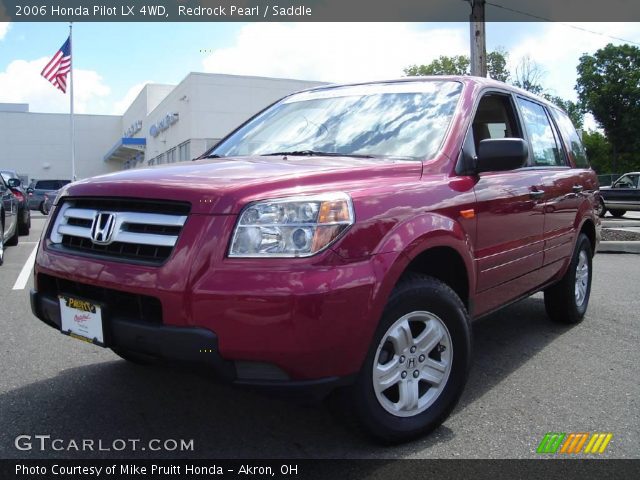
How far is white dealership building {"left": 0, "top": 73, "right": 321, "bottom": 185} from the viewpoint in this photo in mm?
30109

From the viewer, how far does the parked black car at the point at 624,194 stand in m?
20.2

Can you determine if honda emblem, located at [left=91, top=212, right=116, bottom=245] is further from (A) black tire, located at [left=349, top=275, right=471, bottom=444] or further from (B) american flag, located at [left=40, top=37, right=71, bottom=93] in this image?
(B) american flag, located at [left=40, top=37, right=71, bottom=93]

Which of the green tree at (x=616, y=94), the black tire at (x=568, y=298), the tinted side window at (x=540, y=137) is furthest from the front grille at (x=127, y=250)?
the green tree at (x=616, y=94)

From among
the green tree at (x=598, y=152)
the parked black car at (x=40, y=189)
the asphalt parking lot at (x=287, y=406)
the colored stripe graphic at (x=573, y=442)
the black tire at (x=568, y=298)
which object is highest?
the green tree at (x=598, y=152)

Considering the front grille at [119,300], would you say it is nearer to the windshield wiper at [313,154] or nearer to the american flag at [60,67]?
the windshield wiper at [313,154]

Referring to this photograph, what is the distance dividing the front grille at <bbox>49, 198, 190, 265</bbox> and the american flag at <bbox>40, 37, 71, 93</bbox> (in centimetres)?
2833

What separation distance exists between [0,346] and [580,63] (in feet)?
167

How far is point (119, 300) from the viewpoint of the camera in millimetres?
2539

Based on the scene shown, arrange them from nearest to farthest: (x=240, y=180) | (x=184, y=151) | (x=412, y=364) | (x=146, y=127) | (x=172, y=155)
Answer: (x=240, y=180)
(x=412, y=364)
(x=184, y=151)
(x=172, y=155)
(x=146, y=127)

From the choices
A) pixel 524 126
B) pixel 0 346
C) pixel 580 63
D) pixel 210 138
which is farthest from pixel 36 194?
pixel 580 63

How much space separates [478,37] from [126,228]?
1192 centimetres

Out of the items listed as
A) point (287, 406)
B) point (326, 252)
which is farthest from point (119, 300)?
point (287, 406)

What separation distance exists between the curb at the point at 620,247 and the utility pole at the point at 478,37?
470 centimetres

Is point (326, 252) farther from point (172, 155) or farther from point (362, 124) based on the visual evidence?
point (172, 155)
